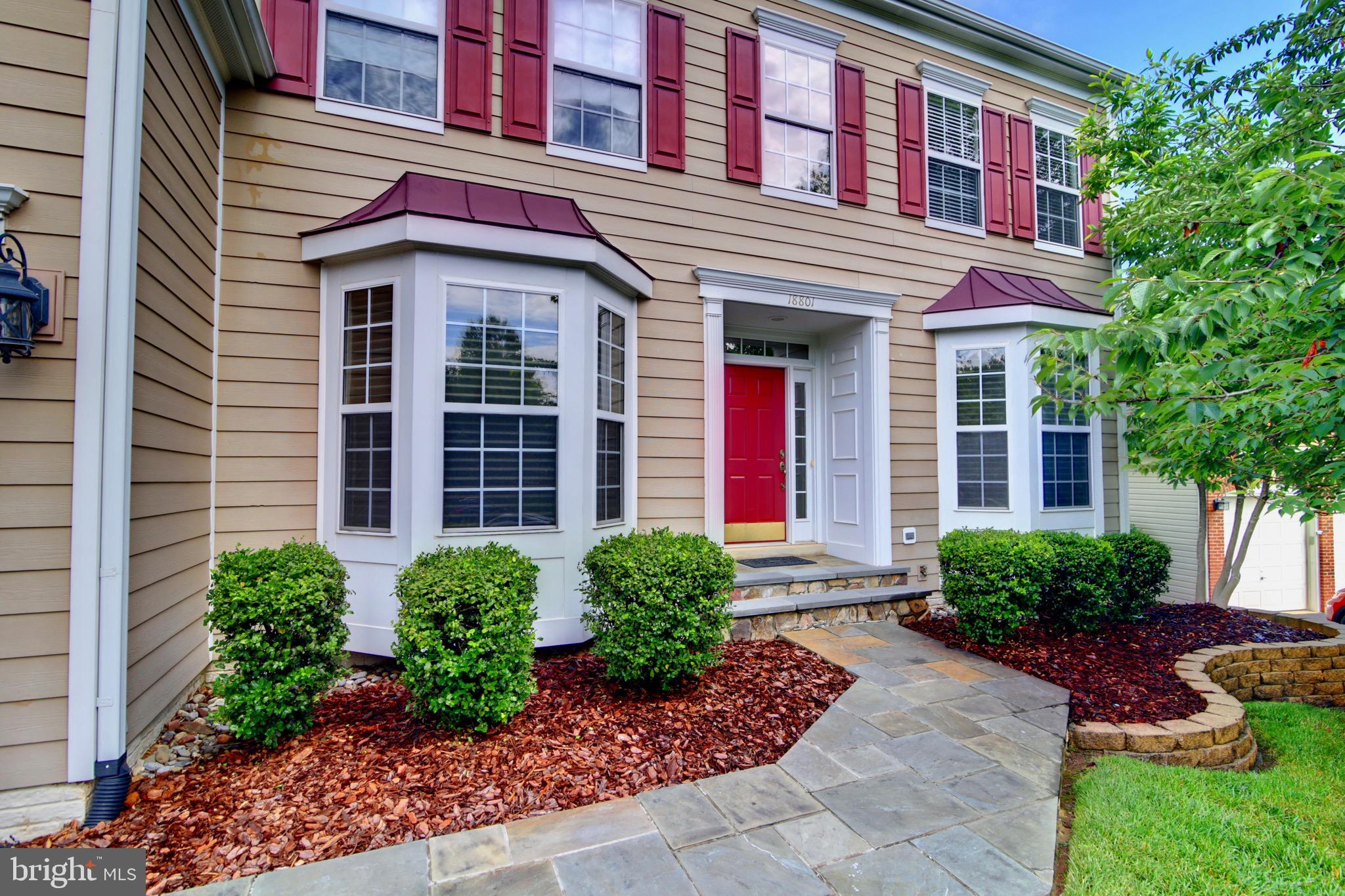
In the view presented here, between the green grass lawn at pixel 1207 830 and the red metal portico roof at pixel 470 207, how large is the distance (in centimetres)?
400

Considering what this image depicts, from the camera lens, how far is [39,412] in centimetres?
246

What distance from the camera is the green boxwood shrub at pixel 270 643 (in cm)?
281

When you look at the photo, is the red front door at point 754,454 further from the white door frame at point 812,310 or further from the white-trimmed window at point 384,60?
the white-trimmed window at point 384,60

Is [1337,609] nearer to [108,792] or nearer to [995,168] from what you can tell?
[995,168]

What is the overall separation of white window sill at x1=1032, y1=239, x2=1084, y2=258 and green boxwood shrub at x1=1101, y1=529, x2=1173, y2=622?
3149 mm

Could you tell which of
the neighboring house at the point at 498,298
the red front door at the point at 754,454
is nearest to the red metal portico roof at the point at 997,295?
the neighboring house at the point at 498,298

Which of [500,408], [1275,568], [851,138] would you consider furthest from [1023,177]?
[1275,568]

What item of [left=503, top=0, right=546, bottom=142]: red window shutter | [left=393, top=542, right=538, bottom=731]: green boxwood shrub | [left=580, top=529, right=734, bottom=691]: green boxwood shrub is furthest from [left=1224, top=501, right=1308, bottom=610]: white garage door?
[left=393, top=542, right=538, bottom=731]: green boxwood shrub

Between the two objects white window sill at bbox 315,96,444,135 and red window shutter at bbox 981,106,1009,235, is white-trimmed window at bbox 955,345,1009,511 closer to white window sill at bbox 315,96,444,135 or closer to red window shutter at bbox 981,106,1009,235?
red window shutter at bbox 981,106,1009,235

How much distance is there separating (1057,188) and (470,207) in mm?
6282

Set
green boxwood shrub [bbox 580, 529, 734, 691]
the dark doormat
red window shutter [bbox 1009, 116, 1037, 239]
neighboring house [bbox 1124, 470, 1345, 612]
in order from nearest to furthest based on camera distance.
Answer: green boxwood shrub [bbox 580, 529, 734, 691] < the dark doormat < red window shutter [bbox 1009, 116, 1037, 239] < neighboring house [bbox 1124, 470, 1345, 612]

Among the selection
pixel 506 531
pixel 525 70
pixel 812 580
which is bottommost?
pixel 812 580

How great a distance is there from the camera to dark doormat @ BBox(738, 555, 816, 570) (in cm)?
550

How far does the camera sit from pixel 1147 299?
2652 mm
